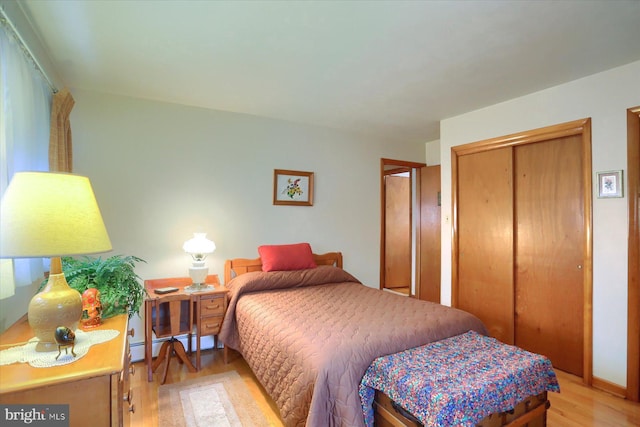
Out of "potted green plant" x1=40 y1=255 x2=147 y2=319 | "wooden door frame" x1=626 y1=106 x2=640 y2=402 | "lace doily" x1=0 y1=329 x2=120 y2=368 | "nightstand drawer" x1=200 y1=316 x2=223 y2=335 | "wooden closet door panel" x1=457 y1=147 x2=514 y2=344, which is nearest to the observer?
"lace doily" x1=0 y1=329 x2=120 y2=368

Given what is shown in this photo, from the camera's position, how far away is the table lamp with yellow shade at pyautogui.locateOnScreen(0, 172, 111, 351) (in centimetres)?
106

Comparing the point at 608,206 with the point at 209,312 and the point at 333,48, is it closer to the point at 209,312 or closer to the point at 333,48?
the point at 333,48

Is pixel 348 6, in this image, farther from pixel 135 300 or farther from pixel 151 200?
pixel 151 200

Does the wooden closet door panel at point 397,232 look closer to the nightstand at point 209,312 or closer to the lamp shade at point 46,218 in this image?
the nightstand at point 209,312

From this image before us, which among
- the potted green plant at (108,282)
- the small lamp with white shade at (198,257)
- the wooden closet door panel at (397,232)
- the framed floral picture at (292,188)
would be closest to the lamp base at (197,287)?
the small lamp with white shade at (198,257)

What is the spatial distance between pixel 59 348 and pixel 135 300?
2.03 feet

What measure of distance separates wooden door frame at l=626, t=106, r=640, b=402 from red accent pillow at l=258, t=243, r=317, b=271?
102 inches

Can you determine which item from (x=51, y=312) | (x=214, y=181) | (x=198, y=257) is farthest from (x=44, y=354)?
(x=214, y=181)

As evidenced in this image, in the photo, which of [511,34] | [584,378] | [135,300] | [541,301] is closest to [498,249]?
[541,301]

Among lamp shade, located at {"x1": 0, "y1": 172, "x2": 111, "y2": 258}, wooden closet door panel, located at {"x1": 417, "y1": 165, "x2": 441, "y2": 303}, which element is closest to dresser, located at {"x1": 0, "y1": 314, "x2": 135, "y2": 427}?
lamp shade, located at {"x1": 0, "y1": 172, "x2": 111, "y2": 258}

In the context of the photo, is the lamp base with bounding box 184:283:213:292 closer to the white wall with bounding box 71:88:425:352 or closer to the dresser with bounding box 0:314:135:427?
the white wall with bounding box 71:88:425:352

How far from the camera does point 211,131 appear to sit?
3246 millimetres

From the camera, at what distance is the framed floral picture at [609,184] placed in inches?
91.8

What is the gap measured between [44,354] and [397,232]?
5.28 metres
